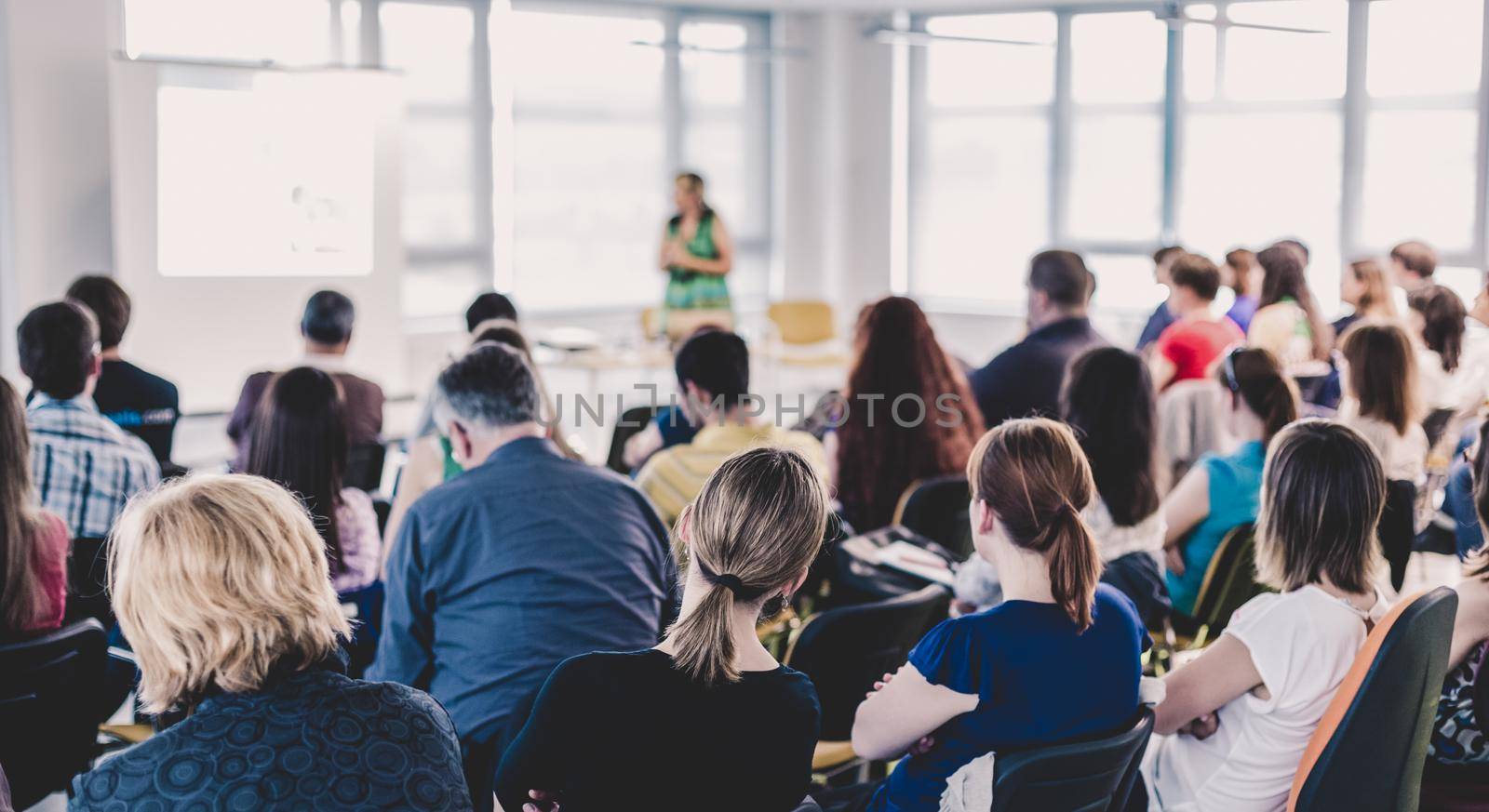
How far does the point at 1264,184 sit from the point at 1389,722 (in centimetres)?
828

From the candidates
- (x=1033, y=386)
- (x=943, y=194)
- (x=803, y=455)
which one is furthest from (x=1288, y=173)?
(x=803, y=455)

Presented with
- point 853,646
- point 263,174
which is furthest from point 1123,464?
point 263,174

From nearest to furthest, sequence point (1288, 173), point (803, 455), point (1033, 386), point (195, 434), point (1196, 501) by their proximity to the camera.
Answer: point (803, 455) < point (1196, 501) < point (1033, 386) < point (195, 434) < point (1288, 173)

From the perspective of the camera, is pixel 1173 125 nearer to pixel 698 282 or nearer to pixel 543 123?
pixel 698 282

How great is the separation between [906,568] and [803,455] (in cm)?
126

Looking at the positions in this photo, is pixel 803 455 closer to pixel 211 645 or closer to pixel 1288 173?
pixel 211 645

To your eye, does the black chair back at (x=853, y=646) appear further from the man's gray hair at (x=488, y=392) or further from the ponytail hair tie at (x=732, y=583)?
the ponytail hair tie at (x=732, y=583)

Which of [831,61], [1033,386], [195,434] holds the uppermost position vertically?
[831,61]

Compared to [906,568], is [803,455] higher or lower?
higher

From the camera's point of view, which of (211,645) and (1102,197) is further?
(1102,197)

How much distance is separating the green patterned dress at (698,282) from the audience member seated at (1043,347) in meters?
3.91

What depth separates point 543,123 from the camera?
961 centimetres

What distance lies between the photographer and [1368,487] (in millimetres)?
2395

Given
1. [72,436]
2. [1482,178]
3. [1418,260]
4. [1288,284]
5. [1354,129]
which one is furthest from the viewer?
[1354,129]
